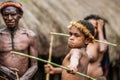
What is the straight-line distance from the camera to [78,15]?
1128cm

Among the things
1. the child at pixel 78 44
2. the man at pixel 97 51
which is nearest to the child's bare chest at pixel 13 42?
the child at pixel 78 44

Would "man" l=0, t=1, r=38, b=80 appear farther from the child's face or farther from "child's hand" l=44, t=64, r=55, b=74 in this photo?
the child's face

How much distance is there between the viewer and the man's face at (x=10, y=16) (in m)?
6.49

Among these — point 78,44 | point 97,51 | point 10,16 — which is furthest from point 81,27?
point 97,51

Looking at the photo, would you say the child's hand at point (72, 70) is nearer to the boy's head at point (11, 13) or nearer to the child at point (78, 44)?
the child at point (78, 44)

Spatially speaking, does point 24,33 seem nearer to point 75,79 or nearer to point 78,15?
point 75,79

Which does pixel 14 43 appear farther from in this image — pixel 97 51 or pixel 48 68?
pixel 97 51

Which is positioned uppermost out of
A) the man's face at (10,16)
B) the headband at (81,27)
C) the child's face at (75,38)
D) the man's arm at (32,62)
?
the man's face at (10,16)

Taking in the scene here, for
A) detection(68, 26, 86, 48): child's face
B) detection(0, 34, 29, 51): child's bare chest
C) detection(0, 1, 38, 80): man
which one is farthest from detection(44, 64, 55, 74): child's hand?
detection(0, 34, 29, 51): child's bare chest

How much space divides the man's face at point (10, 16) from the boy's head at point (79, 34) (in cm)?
72

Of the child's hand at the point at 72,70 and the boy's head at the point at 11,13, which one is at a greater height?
the boy's head at the point at 11,13

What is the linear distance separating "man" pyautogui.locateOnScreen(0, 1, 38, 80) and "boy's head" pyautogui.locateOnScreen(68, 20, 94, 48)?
72 centimetres

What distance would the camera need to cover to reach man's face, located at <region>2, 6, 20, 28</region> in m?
6.49

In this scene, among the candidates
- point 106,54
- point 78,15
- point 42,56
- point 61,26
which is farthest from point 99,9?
point 106,54
